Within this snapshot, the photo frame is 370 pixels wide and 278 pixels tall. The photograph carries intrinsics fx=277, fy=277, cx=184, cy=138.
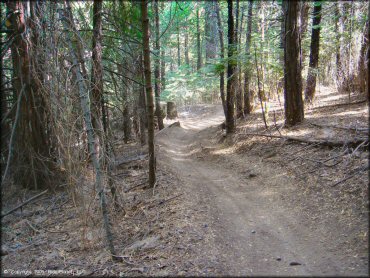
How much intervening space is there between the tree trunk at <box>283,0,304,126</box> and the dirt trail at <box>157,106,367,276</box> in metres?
2.30

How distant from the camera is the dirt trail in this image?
13.9ft

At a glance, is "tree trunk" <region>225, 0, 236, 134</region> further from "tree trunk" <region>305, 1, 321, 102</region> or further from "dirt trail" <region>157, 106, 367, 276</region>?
"dirt trail" <region>157, 106, 367, 276</region>

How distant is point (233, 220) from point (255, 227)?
1.89 feet

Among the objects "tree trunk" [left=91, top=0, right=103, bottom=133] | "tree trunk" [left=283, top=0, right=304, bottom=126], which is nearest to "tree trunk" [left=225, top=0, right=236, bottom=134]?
"tree trunk" [left=283, top=0, right=304, bottom=126]

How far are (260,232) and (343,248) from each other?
1.48 meters

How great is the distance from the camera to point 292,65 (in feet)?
32.3

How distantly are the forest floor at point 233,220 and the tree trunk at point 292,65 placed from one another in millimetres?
597

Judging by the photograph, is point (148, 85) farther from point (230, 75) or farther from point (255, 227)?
point (230, 75)

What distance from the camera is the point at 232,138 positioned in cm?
1347

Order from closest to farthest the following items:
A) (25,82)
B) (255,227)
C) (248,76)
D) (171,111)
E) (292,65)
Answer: (25,82) < (255,227) < (292,65) < (248,76) < (171,111)

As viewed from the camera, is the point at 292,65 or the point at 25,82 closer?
the point at 25,82

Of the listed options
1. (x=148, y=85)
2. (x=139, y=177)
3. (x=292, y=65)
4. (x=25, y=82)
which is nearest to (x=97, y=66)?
(x=25, y=82)

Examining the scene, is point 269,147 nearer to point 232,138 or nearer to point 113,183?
point 232,138

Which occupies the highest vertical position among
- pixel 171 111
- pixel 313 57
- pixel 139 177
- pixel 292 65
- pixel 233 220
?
pixel 313 57
